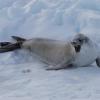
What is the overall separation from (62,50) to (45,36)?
92cm

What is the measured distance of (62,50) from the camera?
5125 millimetres

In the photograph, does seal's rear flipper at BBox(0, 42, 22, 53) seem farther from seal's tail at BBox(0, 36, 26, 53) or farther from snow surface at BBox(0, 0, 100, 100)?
snow surface at BBox(0, 0, 100, 100)

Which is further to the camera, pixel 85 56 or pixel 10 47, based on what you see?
pixel 10 47

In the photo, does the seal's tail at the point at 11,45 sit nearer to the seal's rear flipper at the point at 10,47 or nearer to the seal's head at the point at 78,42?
the seal's rear flipper at the point at 10,47

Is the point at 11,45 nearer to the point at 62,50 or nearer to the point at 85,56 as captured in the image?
the point at 62,50

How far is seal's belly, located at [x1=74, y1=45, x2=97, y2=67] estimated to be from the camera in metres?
4.84

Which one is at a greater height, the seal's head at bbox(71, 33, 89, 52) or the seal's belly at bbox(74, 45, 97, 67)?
the seal's head at bbox(71, 33, 89, 52)

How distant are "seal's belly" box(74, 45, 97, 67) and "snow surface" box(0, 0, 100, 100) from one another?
3.8 inches

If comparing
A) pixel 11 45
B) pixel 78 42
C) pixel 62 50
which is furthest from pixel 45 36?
pixel 78 42

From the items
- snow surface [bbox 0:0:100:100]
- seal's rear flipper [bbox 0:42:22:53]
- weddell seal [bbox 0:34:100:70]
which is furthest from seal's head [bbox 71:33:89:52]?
seal's rear flipper [bbox 0:42:22:53]

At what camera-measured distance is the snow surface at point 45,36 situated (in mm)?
3895

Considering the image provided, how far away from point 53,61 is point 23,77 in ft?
2.60

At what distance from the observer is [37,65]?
508 cm

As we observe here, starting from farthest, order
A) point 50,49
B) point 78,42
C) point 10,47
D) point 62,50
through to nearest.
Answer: point 10,47 → point 50,49 → point 62,50 → point 78,42
